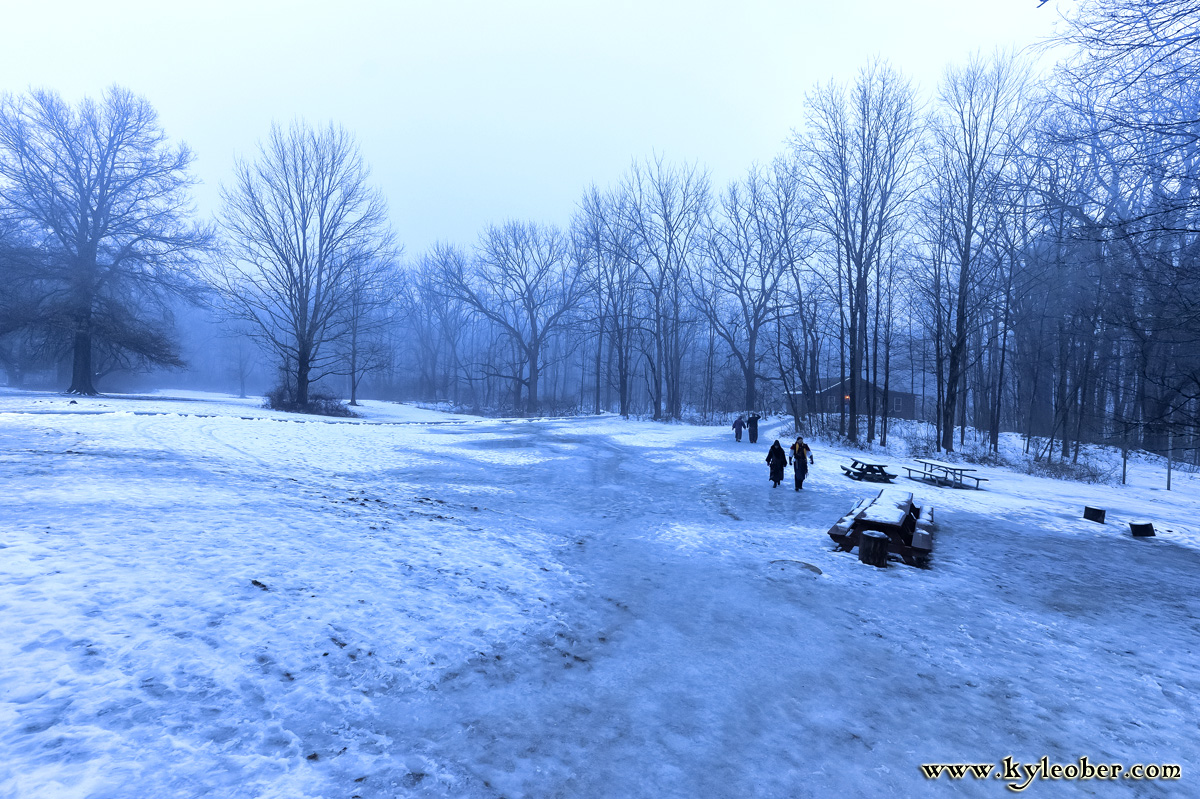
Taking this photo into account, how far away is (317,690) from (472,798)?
1.55 meters

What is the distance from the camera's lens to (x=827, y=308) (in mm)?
31500

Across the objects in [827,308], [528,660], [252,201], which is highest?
[252,201]

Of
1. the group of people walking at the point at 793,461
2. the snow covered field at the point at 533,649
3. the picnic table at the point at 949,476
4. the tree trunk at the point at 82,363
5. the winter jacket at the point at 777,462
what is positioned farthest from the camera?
the tree trunk at the point at 82,363

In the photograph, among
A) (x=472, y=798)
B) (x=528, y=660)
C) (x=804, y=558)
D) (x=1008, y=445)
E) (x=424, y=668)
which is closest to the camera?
(x=472, y=798)

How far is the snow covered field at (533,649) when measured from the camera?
9.89ft

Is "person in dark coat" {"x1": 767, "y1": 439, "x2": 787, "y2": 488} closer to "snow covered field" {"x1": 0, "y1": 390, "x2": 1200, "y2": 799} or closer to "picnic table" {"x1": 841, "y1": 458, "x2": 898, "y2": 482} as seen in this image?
"picnic table" {"x1": 841, "y1": 458, "x2": 898, "y2": 482}

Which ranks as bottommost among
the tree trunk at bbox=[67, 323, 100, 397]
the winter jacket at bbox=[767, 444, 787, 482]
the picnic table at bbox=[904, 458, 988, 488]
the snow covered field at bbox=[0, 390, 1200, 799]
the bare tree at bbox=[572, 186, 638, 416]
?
the snow covered field at bbox=[0, 390, 1200, 799]

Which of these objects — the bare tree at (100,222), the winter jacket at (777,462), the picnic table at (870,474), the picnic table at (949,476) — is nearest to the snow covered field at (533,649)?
the winter jacket at (777,462)

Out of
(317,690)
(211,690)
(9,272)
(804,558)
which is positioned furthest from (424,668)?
(9,272)

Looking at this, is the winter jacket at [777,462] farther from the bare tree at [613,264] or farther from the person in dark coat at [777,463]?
the bare tree at [613,264]

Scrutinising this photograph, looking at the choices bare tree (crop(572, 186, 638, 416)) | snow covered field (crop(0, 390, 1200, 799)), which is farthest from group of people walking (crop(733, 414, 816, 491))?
bare tree (crop(572, 186, 638, 416))

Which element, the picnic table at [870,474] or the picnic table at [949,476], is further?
the picnic table at [870,474]

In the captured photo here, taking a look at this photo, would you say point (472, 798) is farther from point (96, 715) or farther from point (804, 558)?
point (804, 558)

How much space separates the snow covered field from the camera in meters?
3.01
